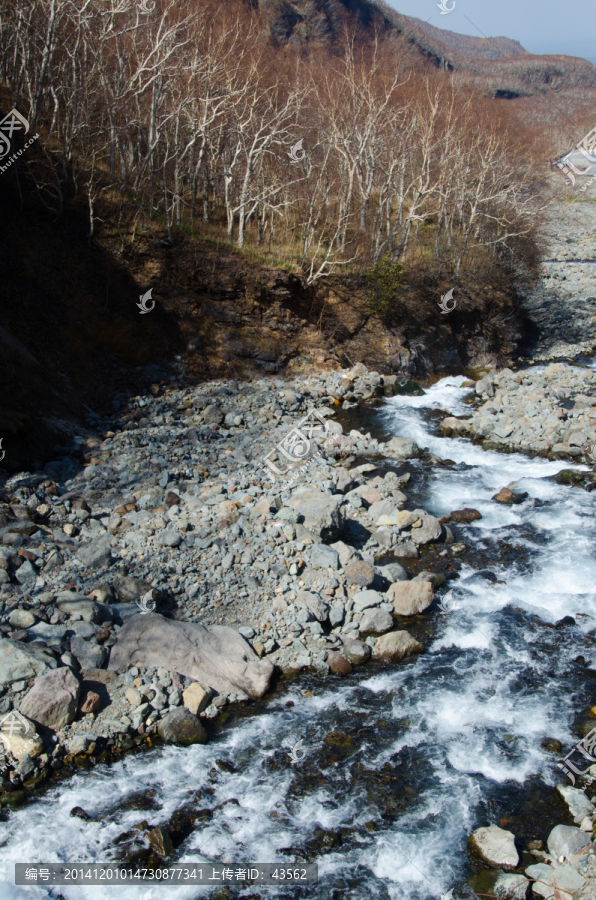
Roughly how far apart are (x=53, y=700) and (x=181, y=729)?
1.28 metres

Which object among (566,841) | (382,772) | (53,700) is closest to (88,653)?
(53,700)

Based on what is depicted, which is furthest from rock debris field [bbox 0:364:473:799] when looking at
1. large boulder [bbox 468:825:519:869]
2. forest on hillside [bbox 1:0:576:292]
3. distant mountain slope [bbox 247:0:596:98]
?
distant mountain slope [bbox 247:0:596:98]

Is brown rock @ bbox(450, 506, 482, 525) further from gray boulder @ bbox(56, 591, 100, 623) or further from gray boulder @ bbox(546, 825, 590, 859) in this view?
gray boulder @ bbox(56, 591, 100, 623)

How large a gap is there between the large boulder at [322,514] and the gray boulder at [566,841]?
4759mm

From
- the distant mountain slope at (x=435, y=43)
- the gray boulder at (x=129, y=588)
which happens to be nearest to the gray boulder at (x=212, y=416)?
the gray boulder at (x=129, y=588)

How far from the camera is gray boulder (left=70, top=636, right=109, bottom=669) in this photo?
605 cm

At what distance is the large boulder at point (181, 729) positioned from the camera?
563cm

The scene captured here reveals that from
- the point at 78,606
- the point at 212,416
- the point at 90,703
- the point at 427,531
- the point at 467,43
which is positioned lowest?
the point at 90,703

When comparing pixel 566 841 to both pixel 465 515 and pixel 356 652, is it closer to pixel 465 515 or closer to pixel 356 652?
pixel 356 652

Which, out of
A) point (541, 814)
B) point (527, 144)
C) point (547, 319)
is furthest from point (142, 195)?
point (527, 144)

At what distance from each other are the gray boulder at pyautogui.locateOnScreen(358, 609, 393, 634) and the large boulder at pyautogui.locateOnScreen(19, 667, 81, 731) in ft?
11.6

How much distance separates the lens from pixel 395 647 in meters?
7.02

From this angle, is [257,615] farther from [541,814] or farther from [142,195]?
[142,195]

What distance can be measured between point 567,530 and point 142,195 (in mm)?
16421
